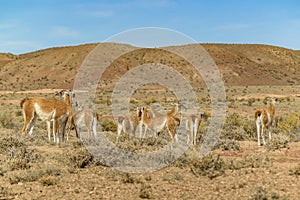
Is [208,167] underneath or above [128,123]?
underneath

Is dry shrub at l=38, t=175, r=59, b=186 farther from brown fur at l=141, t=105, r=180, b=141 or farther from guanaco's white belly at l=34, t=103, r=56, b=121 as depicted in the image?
brown fur at l=141, t=105, r=180, b=141

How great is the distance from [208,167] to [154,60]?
7912cm

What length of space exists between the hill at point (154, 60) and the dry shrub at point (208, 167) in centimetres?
6773

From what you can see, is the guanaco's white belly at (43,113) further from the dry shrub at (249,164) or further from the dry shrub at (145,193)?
the dry shrub at (145,193)

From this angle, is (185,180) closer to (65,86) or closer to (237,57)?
(65,86)

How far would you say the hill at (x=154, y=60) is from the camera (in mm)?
80438

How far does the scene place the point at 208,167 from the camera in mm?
8938

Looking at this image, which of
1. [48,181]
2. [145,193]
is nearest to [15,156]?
[48,181]

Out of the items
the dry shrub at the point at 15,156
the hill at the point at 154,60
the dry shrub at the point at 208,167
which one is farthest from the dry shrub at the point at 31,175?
the hill at the point at 154,60

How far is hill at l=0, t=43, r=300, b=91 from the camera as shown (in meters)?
80.4

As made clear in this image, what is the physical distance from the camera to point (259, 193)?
6840 millimetres

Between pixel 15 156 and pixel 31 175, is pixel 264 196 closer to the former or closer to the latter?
pixel 31 175

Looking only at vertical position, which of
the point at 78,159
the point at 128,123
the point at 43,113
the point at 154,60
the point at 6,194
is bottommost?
the point at 6,194

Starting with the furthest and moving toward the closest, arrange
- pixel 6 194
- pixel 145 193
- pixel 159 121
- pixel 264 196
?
pixel 159 121 → pixel 6 194 → pixel 145 193 → pixel 264 196
